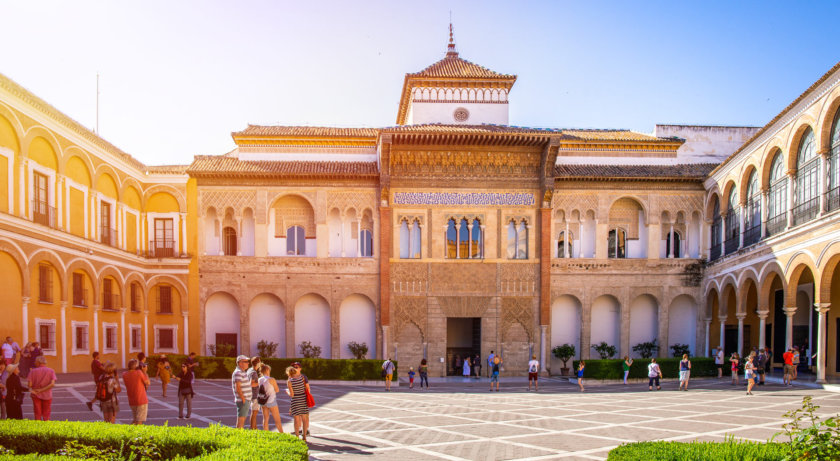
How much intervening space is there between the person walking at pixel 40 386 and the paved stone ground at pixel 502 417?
2.24 meters

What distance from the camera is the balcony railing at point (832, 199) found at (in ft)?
65.3

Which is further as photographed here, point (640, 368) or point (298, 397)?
point (640, 368)

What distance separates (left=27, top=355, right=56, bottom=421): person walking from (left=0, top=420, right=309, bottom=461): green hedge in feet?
8.69

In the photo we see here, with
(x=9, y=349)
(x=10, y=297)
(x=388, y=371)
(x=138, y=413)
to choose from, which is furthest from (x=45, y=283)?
(x=138, y=413)

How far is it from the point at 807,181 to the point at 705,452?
17.2 m

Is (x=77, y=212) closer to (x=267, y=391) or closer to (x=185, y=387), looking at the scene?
(x=185, y=387)

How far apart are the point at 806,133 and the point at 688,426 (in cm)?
1263

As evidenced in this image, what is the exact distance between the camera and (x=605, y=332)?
31.0 m

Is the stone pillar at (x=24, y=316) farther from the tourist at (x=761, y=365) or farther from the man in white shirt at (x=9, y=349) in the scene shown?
the tourist at (x=761, y=365)

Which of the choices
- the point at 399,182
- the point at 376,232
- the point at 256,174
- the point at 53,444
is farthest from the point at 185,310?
the point at 53,444

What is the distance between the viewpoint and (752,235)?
26.1 meters

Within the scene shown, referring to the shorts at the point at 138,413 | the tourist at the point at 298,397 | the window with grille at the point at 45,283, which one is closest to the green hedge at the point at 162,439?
the shorts at the point at 138,413

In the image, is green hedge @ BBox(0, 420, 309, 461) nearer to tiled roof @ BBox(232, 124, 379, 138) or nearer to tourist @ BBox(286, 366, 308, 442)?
tourist @ BBox(286, 366, 308, 442)

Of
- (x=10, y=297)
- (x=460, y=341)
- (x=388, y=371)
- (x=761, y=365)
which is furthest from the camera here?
(x=460, y=341)
